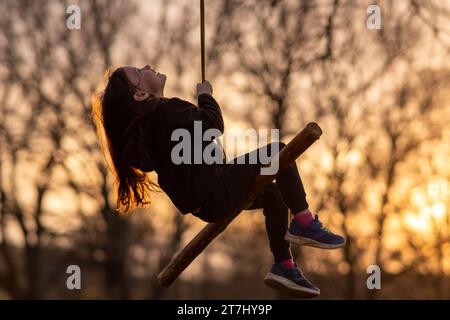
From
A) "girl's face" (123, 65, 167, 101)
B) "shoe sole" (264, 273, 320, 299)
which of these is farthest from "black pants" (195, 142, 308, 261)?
"girl's face" (123, 65, 167, 101)

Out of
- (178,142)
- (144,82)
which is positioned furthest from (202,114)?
(144,82)

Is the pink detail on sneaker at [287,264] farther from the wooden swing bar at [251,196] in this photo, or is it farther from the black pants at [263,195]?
the wooden swing bar at [251,196]

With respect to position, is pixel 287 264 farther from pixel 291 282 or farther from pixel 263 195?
pixel 263 195

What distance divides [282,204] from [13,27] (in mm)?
16510

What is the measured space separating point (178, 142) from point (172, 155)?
0.11 m

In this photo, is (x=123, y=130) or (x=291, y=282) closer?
(x=123, y=130)

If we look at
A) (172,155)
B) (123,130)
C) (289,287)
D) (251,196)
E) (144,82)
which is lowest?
(289,287)

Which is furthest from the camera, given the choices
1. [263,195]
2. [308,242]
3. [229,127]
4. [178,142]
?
[229,127]

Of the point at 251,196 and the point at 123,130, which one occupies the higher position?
the point at 123,130

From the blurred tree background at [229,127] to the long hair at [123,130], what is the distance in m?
12.4

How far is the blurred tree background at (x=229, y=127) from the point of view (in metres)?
20.6

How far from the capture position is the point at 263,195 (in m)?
6.46
